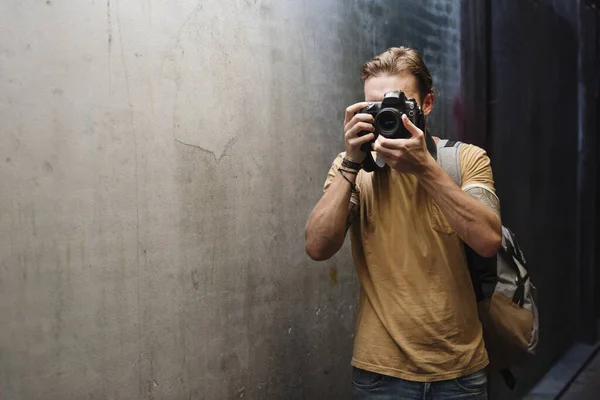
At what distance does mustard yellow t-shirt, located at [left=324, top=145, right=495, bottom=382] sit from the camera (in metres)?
1.70

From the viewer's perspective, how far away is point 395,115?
1671 millimetres

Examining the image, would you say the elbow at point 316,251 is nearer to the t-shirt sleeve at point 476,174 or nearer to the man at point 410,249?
the man at point 410,249

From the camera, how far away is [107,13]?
1750 mm

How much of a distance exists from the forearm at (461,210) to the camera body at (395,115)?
0.12 meters

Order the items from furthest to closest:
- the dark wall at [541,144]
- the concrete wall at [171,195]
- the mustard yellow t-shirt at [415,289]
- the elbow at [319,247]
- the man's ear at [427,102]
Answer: the dark wall at [541,144], the man's ear at [427,102], the elbow at [319,247], the mustard yellow t-shirt at [415,289], the concrete wall at [171,195]

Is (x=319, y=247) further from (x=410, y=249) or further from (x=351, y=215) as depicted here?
(x=410, y=249)

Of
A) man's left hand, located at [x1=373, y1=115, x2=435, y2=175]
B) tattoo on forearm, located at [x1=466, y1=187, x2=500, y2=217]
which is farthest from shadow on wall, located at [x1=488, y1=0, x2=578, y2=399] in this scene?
man's left hand, located at [x1=373, y1=115, x2=435, y2=175]

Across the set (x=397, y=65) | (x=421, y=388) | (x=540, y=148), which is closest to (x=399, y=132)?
(x=397, y=65)

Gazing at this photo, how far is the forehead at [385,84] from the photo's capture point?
183 centimetres

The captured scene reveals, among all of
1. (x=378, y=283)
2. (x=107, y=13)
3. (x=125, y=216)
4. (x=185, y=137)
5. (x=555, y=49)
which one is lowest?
(x=378, y=283)

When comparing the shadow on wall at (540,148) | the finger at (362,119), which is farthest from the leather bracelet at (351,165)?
the shadow on wall at (540,148)

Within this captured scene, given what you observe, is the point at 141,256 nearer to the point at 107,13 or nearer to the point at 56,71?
the point at 56,71

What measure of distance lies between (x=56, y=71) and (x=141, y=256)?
57cm

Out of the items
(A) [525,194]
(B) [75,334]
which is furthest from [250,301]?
(A) [525,194]
